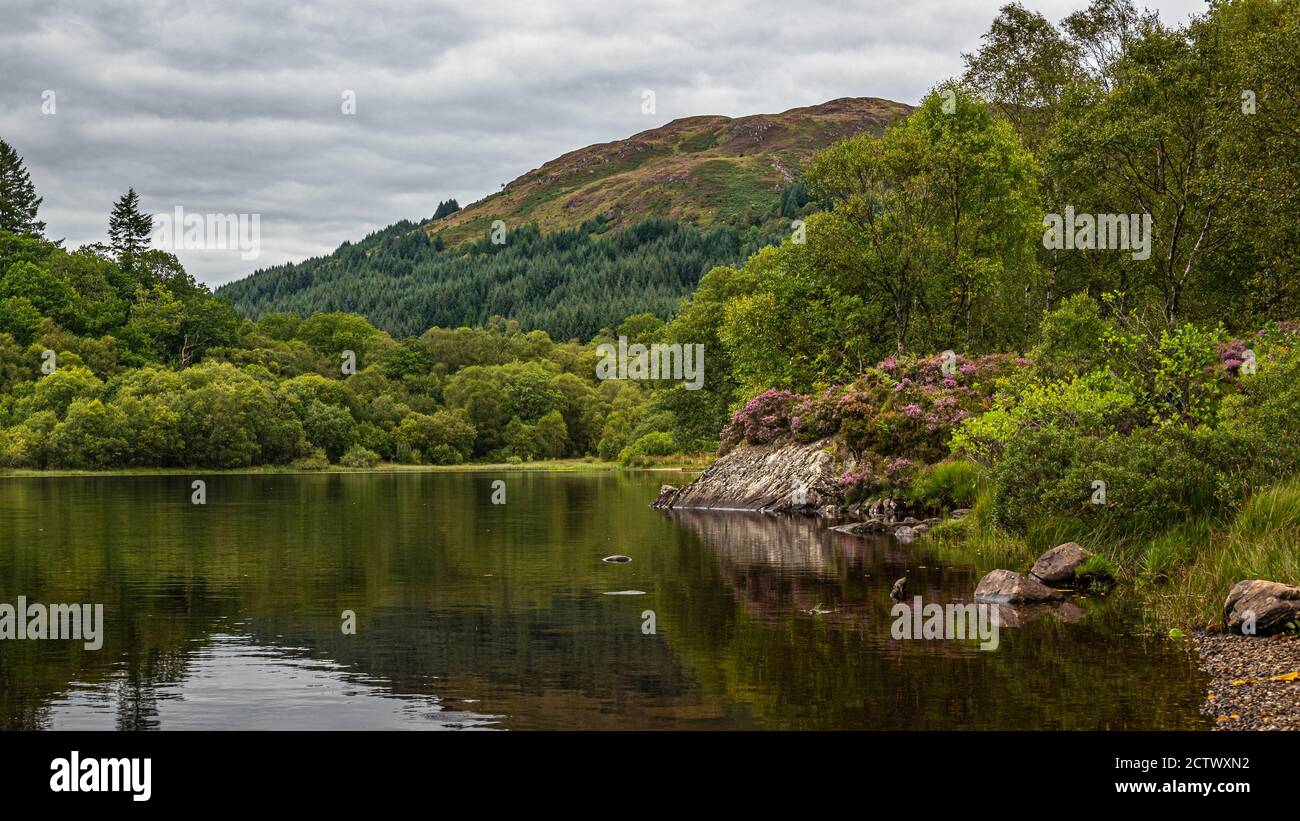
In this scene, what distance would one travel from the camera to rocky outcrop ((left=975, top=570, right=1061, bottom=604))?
26.9m

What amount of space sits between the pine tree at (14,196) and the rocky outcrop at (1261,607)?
674 feet

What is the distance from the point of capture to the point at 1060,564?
28.7m

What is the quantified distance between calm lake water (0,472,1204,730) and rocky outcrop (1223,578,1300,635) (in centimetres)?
136

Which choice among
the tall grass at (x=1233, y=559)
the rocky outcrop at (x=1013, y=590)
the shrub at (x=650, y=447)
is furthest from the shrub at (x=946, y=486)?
the shrub at (x=650, y=447)

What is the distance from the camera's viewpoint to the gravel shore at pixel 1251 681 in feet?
51.1

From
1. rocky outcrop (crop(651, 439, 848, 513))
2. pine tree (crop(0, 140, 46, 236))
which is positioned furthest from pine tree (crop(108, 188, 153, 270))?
rocky outcrop (crop(651, 439, 848, 513))

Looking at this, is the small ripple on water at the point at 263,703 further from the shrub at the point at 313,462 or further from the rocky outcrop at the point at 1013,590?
the shrub at the point at 313,462

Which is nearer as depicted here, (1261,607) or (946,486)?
(1261,607)

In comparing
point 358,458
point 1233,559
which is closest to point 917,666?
point 1233,559

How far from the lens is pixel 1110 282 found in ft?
198

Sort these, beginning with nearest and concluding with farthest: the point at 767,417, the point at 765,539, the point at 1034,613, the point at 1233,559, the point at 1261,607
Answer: the point at 1261,607 < the point at 1233,559 < the point at 1034,613 < the point at 765,539 < the point at 767,417

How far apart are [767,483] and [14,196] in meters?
177

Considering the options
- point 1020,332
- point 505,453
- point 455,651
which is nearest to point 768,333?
point 1020,332
